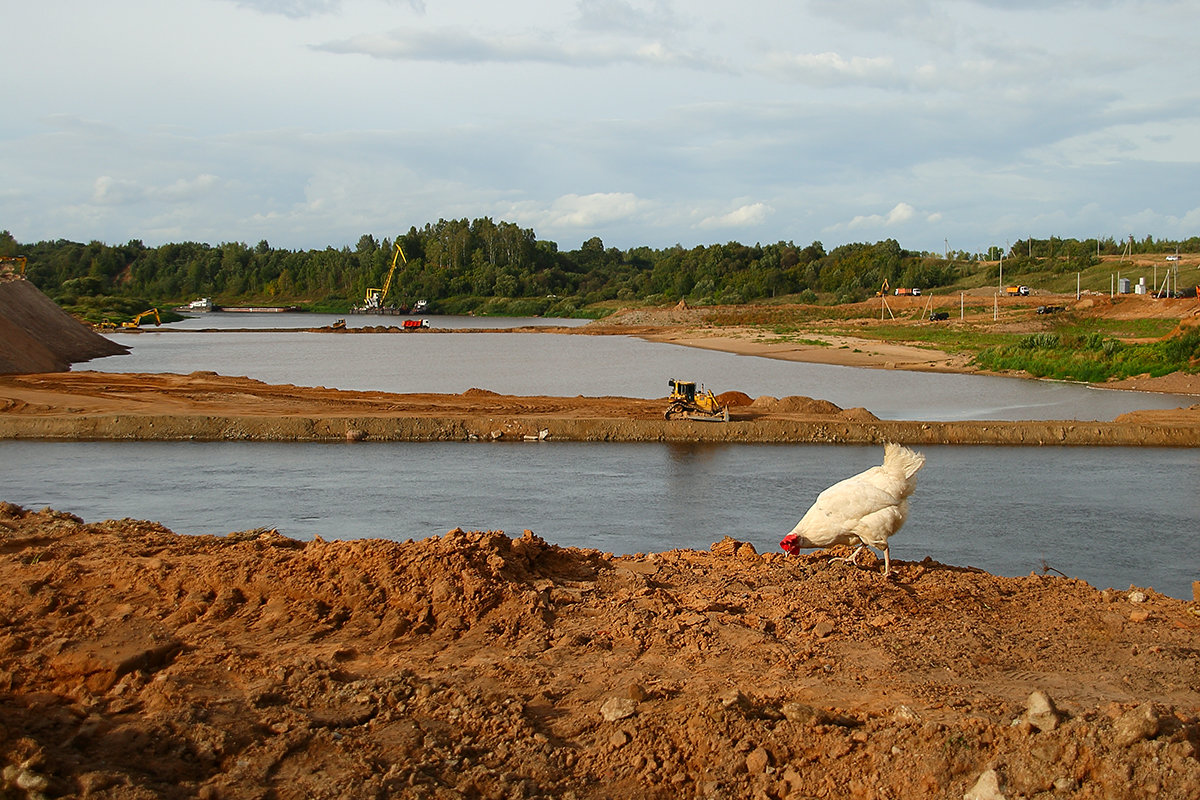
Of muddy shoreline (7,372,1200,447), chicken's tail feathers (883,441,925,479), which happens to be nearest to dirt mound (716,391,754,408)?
muddy shoreline (7,372,1200,447)

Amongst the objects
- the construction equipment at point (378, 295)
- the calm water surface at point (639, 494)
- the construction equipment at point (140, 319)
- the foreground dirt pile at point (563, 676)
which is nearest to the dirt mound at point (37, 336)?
the calm water surface at point (639, 494)

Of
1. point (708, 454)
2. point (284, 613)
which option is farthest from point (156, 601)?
point (708, 454)

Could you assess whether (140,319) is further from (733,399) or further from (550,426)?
(550,426)

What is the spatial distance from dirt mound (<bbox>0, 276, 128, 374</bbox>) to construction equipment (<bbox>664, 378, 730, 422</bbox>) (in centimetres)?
2967

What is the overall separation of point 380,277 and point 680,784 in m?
169

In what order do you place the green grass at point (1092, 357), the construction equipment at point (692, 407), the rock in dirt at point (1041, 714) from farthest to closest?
the green grass at point (1092, 357), the construction equipment at point (692, 407), the rock in dirt at point (1041, 714)

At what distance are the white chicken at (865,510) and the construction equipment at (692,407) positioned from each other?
1899cm

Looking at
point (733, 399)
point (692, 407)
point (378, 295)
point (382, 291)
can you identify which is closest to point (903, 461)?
point (692, 407)

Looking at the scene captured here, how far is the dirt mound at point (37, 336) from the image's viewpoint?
1744 inches

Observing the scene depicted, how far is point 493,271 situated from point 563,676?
6227 inches

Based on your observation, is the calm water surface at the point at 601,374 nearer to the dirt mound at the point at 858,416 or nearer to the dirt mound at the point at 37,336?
the dirt mound at the point at 37,336

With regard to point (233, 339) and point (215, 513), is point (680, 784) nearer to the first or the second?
point (215, 513)

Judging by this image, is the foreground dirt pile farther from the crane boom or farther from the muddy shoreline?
the crane boom

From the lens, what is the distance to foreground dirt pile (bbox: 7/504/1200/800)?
557 centimetres
